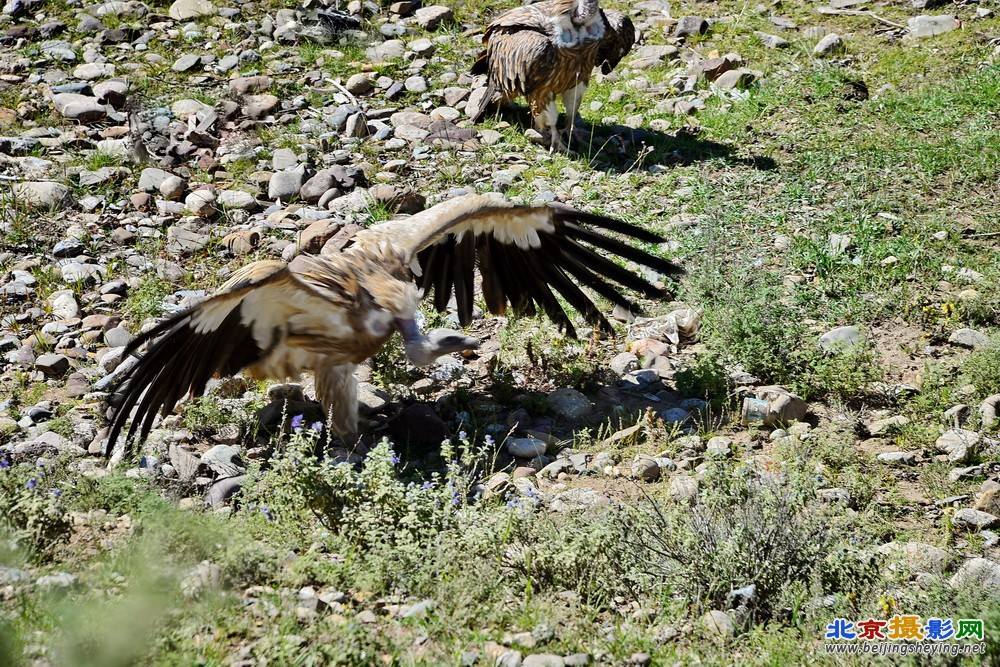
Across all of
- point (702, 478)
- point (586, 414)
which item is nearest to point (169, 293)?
point (586, 414)

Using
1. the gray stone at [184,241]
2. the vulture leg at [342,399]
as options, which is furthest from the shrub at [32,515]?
the gray stone at [184,241]

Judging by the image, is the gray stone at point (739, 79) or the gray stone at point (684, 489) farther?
the gray stone at point (739, 79)

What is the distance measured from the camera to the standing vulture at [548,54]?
27.5 feet

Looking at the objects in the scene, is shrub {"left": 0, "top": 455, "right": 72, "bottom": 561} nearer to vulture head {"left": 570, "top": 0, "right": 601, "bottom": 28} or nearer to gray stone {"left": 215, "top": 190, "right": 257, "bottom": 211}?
gray stone {"left": 215, "top": 190, "right": 257, "bottom": 211}

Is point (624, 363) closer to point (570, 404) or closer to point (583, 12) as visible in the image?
point (570, 404)

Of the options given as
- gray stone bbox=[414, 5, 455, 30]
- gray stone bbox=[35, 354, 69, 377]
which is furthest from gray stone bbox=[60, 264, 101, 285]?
gray stone bbox=[414, 5, 455, 30]

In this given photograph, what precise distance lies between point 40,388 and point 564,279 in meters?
3.33

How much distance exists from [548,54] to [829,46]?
3.21 meters

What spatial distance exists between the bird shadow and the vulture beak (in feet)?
12.2

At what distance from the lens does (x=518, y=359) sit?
6.23m

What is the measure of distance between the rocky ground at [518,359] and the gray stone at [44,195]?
0.44 ft

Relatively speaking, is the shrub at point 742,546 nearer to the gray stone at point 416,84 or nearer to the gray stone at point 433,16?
the gray stone at point 416,84

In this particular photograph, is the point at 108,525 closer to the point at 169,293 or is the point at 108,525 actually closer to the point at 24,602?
the point at 24,602

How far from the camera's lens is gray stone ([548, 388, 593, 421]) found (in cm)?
575
